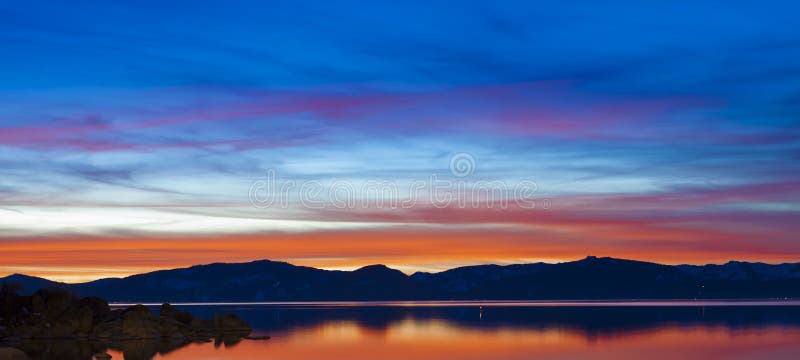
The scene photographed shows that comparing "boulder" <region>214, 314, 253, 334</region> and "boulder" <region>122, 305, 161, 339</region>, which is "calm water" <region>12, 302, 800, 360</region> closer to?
"boulder" <region>214, 314, 253, 334</region>

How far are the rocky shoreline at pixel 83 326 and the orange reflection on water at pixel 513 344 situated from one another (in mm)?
7616

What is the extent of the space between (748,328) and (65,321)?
8254 centimetres

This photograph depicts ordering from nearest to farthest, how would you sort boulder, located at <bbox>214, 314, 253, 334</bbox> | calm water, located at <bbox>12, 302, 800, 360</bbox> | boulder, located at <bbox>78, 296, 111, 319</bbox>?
calm water, located at <bbox>12, 302, 800, 360</bbox>, boulder, located at <bbox>78, 296, 111, 319</bbox>, boulder, located at <bbox>214, 314, 253, 334</bbox>

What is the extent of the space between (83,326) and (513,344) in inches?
1664

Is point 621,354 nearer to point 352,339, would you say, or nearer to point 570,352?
point 570,352

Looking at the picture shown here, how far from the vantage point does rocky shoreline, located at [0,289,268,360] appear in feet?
301

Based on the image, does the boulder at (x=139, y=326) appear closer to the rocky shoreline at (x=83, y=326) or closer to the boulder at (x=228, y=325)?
the rocky shoreline at (x=83, y=326)

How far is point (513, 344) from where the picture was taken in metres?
92.7

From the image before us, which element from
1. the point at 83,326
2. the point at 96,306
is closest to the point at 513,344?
the point at 83,326

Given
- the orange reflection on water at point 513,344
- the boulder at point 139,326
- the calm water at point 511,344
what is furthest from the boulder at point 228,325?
the boulder at point 139,326

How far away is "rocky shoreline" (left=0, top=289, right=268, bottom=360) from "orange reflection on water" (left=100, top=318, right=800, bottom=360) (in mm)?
7616

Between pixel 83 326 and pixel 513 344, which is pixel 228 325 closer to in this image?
pixel 83 326

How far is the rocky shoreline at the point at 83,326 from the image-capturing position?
9162 centimetres

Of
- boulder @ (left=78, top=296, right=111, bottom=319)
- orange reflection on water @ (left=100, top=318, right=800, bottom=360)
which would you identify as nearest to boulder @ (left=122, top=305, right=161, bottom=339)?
boulder @ (left=78, top=296, right=111, bottom=319)
